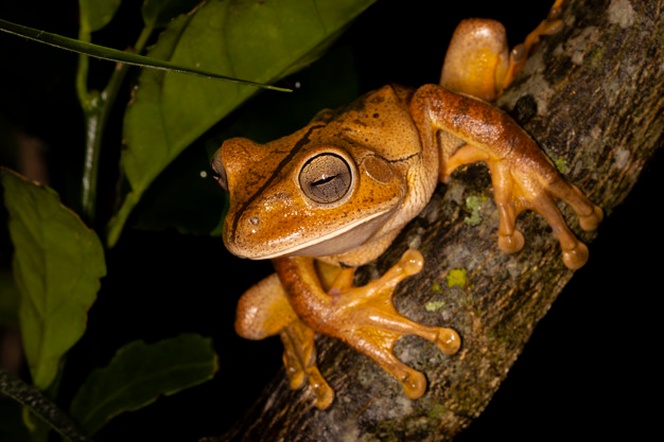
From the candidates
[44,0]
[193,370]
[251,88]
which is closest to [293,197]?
[251,88]

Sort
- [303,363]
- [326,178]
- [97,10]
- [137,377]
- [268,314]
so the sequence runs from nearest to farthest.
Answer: [326,178] → [97,10] → [303,363] → [137,377] → [268,314]

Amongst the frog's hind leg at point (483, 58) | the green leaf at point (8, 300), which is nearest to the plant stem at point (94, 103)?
the green leaf at point (8, 300)

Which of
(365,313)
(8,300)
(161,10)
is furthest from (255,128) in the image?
(8,300)

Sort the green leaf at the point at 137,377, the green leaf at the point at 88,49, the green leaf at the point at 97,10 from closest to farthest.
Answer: the green leaf at the point at 88,49 < the green leaf at the point at 97,10 < the green leaf at the point at 137,377

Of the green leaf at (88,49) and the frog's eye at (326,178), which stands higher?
the green leaf at (88,49)

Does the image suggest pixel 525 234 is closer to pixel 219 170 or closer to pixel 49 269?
pixel 219 170

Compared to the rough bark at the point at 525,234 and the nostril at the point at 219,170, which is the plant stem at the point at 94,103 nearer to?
the nostril at the point at 219,170

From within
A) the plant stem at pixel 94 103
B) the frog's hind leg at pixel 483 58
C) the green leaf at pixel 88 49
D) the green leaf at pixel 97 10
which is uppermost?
the green leaf at pixel 97 10
